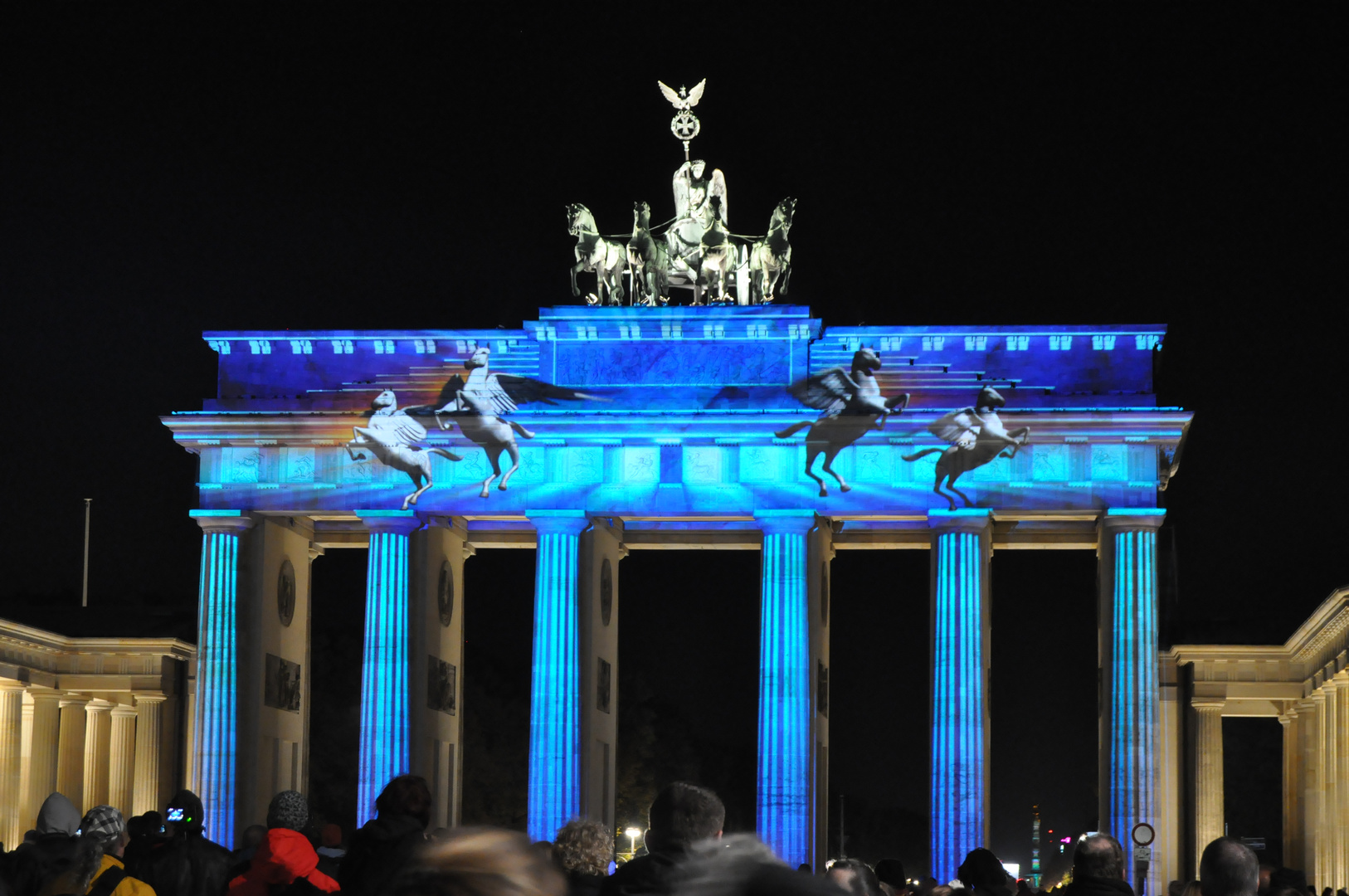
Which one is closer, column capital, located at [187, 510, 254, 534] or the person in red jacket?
the person in red jacket

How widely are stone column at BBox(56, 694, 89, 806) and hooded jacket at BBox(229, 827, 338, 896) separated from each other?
6758 centimetres

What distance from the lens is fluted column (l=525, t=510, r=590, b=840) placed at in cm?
6662

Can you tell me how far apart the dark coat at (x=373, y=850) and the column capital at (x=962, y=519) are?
2069 inches

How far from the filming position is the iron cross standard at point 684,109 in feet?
228

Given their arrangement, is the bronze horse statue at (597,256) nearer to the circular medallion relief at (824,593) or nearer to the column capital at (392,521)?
the column capital at (392,521)

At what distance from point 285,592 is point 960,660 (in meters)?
23.1

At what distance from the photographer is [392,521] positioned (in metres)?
67.8

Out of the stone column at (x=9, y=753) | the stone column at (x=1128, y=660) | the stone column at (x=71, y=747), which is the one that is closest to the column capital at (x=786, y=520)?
the stone column at (x=1128, y=660)

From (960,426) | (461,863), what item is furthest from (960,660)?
(461,863)

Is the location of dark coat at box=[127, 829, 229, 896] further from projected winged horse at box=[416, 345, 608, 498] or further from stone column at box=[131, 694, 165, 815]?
stone column at box=[131, 694, 165, 815]

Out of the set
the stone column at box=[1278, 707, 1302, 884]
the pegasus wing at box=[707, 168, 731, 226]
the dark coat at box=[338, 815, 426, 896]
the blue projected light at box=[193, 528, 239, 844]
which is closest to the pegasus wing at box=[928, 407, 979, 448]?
the pegasus wing at box=[707, 168, 731, 226]

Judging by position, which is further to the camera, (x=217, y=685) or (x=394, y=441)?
(x=394, y=441)

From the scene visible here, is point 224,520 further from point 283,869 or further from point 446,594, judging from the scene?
point 283,869

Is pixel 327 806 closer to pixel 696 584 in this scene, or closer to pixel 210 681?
pixel 696 584
